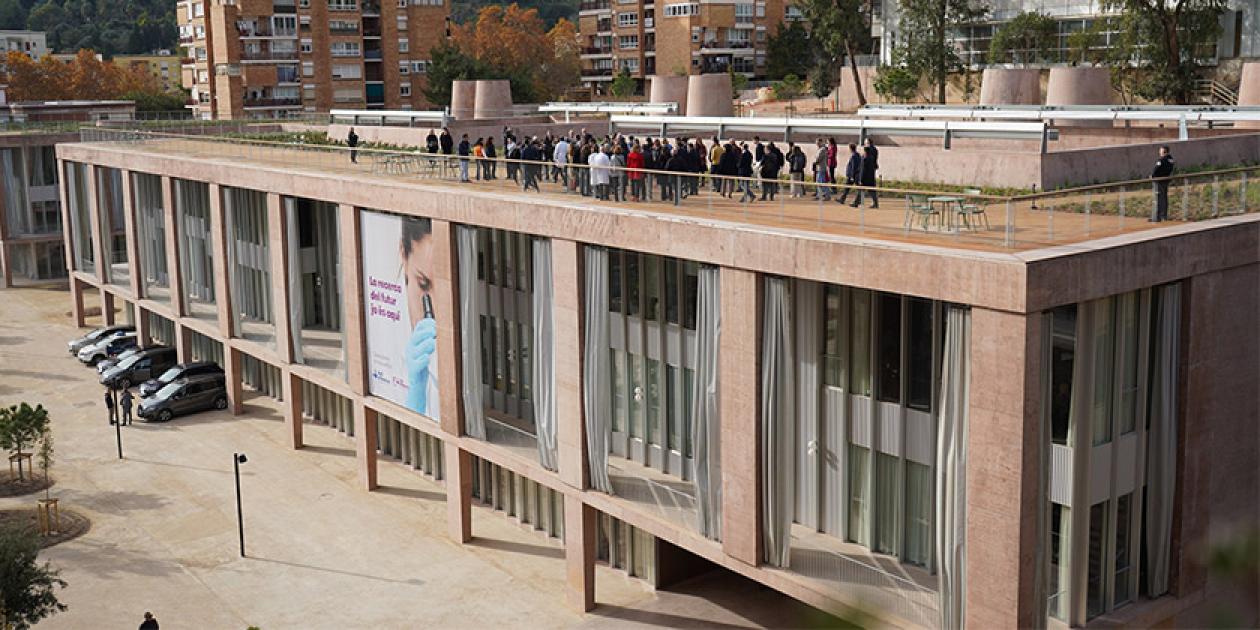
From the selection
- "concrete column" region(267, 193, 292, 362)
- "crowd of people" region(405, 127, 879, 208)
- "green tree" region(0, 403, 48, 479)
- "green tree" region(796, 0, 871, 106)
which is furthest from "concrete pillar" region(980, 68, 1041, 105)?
"green tree" region(0, 403, 48, 479)

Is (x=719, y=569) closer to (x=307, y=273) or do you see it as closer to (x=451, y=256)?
(x=451, y=256)

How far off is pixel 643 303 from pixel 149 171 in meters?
26.8

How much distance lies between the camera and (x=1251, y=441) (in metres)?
19.4

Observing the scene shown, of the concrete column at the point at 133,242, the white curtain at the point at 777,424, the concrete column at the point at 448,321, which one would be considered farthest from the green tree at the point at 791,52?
the white curtain at the point at 777,424

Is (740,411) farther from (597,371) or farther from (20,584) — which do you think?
(20,584)

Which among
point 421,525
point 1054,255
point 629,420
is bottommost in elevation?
point 421,525

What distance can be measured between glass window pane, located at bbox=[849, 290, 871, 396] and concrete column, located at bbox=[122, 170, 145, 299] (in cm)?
3464

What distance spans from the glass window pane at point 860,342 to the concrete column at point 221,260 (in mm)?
25437

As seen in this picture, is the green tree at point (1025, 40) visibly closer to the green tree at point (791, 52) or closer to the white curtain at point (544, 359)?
the white curtain at point (544, 359)

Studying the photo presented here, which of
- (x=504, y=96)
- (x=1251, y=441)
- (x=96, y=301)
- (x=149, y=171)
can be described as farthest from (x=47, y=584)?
(x=96, y=301)

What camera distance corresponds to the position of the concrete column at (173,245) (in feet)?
142

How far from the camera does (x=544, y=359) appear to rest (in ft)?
85.6

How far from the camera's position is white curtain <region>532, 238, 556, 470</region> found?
2553 centimetres

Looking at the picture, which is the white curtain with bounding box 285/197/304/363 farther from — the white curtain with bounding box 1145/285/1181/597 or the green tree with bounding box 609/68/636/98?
the green tree with bounding box 609/68/636/98
